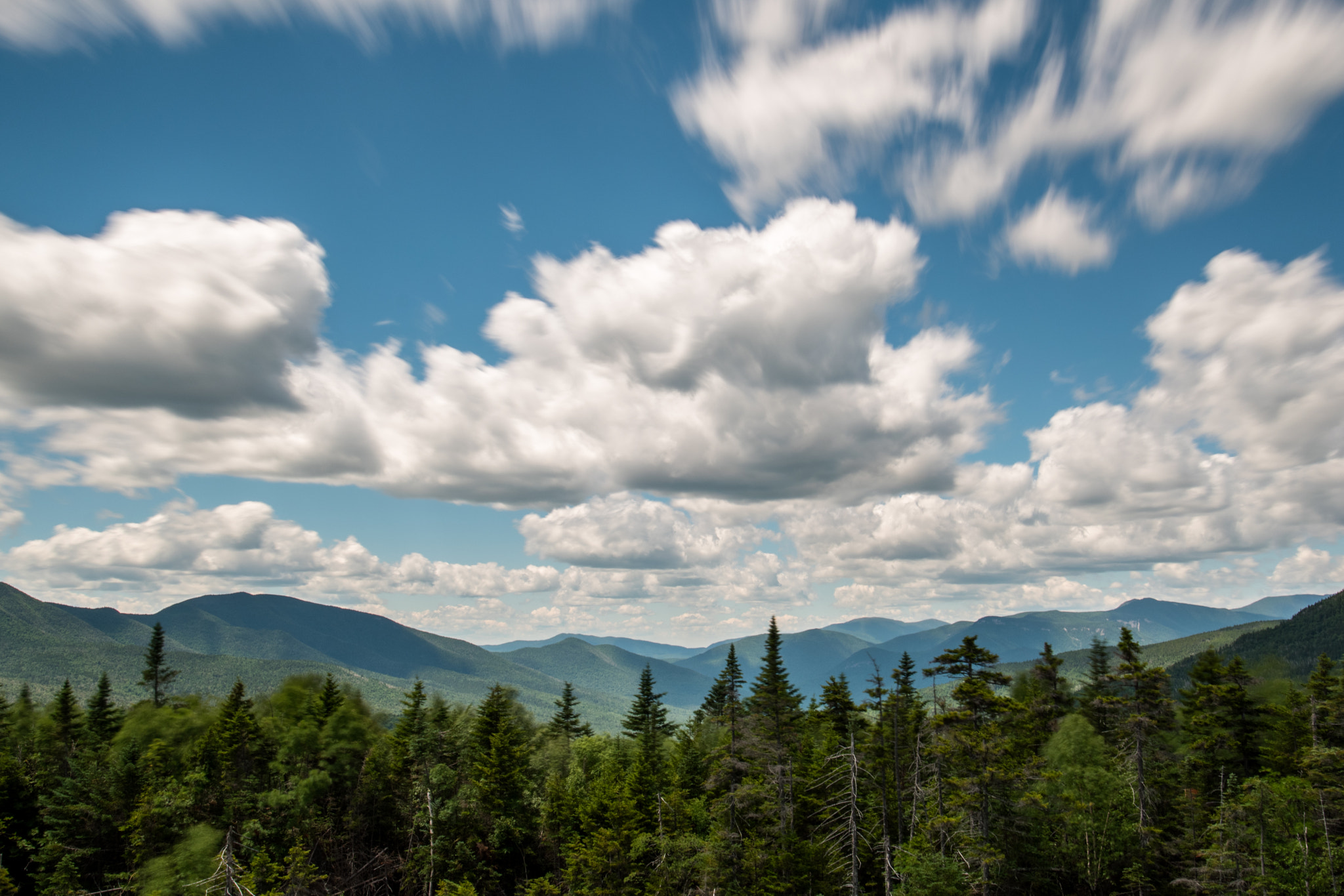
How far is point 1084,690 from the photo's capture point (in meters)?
80.5

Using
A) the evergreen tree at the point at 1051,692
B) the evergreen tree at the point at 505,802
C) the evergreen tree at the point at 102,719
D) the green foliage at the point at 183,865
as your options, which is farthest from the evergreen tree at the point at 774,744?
the evergreen tree at the point at 102,719

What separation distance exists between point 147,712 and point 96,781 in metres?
15.3

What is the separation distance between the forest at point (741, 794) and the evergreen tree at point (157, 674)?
688cm

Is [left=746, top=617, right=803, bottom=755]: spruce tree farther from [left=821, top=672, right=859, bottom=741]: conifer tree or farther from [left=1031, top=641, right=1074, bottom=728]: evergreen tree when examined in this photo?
[left=1031, top=641, right=1074, bottom=728]: evergreen tree

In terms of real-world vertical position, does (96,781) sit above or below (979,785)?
below

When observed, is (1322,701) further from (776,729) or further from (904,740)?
(776,729)

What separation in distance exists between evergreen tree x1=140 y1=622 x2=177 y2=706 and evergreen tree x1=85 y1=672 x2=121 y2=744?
4.62 metres

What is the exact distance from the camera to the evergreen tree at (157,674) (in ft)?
289

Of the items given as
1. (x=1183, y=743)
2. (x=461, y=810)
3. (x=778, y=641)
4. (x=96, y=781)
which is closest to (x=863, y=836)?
(x=778, y=641)

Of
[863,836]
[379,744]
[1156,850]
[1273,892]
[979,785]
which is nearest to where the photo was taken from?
[863,836]

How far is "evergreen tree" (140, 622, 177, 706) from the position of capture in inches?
3467

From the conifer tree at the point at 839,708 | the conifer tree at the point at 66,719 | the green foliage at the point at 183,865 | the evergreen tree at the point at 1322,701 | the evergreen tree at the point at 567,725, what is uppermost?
the evergreen tree at the point at 1322,701

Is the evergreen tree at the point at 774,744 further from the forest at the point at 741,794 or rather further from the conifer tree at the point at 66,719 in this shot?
the conifer tree at the point at 66,719

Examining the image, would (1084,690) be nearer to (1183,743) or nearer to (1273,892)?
(1183,743)
